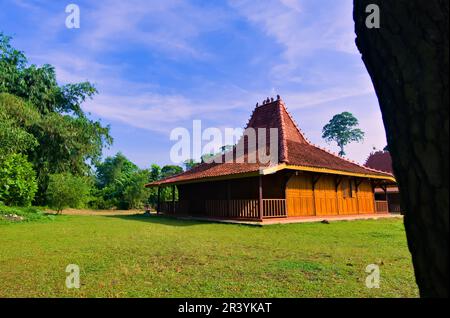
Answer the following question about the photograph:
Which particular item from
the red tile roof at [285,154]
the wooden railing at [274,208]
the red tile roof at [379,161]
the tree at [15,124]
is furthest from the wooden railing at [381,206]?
the tree at [15,124]

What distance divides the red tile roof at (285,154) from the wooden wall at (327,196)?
937mm

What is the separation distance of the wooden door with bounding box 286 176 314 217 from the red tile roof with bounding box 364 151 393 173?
18091mm

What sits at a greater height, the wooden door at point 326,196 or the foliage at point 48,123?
the foliage at point 48,123

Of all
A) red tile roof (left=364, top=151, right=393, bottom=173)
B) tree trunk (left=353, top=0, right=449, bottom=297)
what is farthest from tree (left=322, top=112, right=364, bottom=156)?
tree trunk (left=353, top=0, right=449, bottom=297)

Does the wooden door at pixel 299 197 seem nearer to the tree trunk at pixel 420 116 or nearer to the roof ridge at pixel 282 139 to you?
the roof ridge at pixel 282 139

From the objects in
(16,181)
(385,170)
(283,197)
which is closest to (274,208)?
(283,197)

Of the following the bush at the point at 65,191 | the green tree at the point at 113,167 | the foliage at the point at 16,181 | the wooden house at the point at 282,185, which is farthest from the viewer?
the green tree at the point at 113,167

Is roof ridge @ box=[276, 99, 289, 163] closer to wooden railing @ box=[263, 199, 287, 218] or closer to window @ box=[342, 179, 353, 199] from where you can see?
wooden railing @ box=[263, 199, 287, 218]

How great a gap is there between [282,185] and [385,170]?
64.1ft

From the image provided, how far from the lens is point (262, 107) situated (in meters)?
18.8

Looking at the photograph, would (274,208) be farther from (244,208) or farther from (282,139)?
(282,139)

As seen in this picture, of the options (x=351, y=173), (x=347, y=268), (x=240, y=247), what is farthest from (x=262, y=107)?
(x=347, y=268)

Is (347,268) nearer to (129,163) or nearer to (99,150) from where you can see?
(99,150)

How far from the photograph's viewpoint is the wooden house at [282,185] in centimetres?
1306
